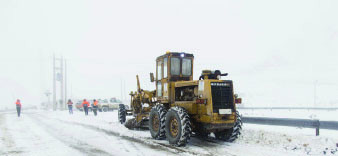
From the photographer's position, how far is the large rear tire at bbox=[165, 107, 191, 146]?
797 cm

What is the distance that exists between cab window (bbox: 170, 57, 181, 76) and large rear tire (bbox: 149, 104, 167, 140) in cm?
129

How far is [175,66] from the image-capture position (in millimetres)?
10078

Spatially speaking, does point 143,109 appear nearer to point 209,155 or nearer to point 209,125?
point 209,125

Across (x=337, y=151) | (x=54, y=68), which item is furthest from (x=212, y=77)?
(x=54, y=68)

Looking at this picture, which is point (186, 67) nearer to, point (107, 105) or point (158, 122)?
point (158, 122)

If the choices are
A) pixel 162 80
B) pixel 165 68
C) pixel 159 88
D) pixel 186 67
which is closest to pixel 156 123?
pixel 159 88

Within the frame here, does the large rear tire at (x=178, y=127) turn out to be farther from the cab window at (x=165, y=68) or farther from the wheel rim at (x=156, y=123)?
the cab window at (x=165, y=68)

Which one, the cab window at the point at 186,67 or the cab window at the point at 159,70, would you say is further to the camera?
the cab window at the point at 159,70

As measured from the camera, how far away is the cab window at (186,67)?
10.2 meters

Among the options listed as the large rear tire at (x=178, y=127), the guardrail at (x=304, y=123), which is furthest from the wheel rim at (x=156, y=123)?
the guardrail at (x=304, y=123)

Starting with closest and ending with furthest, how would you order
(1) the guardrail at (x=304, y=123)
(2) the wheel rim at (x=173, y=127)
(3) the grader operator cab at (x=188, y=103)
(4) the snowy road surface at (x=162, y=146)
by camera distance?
(4) the snowy road surface at (x=162, y=146) → (3) the grader operator cab at (x=188, y=103) → (2) the wheel rim at (x=173, y=127) → (1) the guardrail at (x=304, y=123)

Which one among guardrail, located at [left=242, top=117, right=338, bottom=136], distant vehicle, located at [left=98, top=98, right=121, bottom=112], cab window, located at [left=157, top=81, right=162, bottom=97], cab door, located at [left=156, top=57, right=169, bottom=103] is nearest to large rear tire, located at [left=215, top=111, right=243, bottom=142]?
guardrail, located at [left=242, top=117, right=338, bottom=136]

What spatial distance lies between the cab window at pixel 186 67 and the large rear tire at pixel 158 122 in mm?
1544

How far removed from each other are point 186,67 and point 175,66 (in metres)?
0.46
